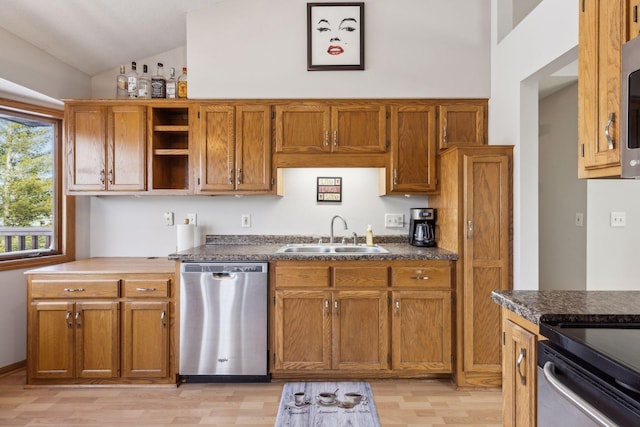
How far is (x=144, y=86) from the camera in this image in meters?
3.33

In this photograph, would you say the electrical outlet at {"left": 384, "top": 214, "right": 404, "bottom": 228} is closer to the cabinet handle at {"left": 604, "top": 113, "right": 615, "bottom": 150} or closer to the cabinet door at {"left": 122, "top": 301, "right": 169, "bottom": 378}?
the cabinet door at {"left": 122, "top": 301, "right": 169, "bottom": 378}

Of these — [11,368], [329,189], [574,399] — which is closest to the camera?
[574,399]

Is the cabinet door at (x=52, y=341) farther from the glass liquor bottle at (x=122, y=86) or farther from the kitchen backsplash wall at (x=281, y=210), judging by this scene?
the glass liquor bottle at (x=122, y=86)

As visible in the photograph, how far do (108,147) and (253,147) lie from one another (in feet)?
3.89

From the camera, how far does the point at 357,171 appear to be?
3469 millimetres

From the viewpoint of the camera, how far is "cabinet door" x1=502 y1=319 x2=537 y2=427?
1.36m

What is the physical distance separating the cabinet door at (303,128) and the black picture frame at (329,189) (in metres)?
0.39

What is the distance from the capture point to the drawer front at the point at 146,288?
2.78 meters

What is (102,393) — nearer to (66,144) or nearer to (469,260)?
(66,144)

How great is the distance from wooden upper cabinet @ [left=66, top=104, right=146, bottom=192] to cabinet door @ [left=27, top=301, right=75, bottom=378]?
98 cm

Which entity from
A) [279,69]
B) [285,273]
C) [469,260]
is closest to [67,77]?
[279,69]

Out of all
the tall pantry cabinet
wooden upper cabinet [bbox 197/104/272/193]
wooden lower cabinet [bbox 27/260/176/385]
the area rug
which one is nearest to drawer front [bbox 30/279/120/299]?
wooden lower cabinet [bbox 27/260/176/385]

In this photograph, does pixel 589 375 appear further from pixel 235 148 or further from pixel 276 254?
pixel 235 148

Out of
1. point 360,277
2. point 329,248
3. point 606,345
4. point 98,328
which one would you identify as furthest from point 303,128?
point 606,345
